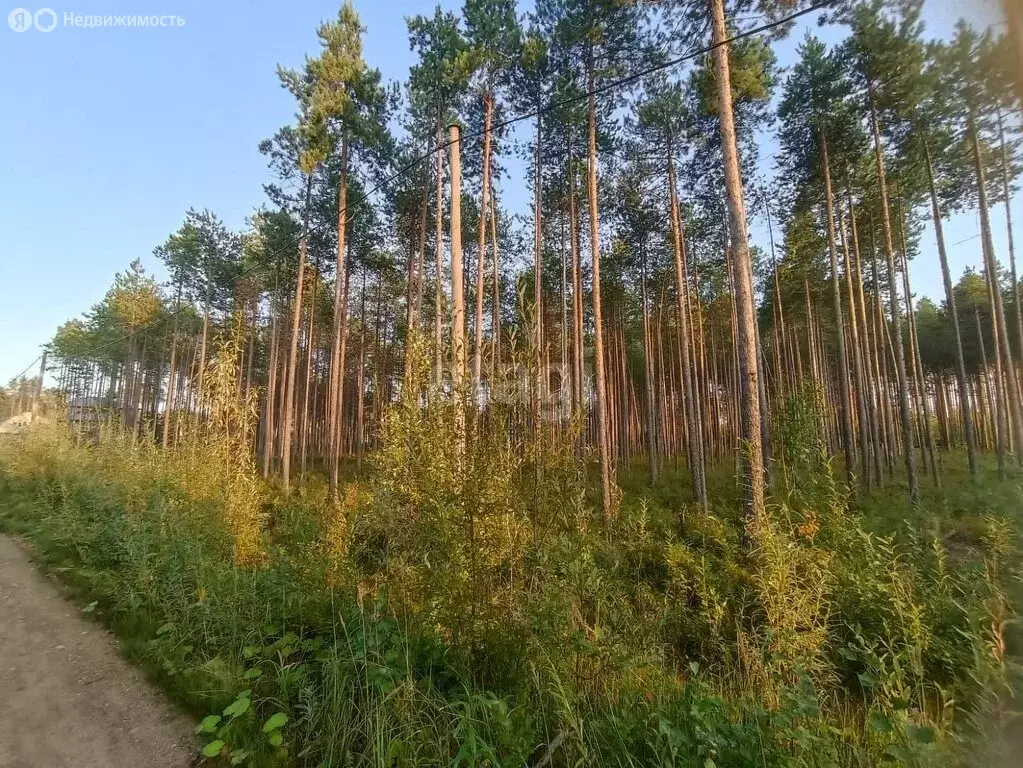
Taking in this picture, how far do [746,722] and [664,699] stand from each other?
1.52 feet

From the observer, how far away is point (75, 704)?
12.1 feet

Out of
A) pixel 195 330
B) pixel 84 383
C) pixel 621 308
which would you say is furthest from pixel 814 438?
pixel 84 383

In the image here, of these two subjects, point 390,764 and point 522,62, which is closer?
point 390,764

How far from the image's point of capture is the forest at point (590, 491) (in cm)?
238

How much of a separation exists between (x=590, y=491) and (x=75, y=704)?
4602 millimetres

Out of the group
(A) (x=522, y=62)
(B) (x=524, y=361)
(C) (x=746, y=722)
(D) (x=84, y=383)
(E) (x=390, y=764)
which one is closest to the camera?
(E) (x=390, y=764)

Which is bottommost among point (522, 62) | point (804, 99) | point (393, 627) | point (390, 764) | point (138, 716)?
point (138, 716)

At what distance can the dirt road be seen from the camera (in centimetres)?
313

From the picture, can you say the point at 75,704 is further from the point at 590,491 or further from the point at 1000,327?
the point at 1000,327

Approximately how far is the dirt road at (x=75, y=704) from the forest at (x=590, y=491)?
0.72 feet

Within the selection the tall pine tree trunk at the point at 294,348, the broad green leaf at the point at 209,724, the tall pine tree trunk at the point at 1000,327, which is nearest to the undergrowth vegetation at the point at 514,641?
the broad green leaf at the point at 209,724

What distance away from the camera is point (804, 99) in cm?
1400

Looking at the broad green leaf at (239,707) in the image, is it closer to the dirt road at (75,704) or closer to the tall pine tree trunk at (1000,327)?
the dirt road at (75,704)

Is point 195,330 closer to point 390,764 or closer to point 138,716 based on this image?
point 138,716
